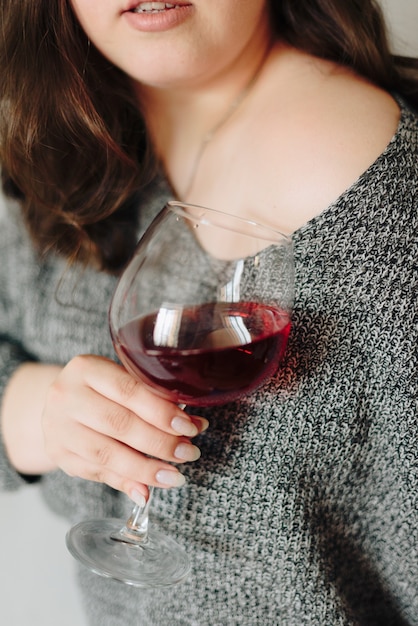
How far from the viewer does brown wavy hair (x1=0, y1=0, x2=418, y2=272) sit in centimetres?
99

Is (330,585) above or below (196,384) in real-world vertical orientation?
below

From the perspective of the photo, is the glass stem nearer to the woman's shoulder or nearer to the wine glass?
the wine glass

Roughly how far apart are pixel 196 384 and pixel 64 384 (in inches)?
9.2

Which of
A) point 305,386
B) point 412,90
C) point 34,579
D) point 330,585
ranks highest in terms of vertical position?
point 412,90

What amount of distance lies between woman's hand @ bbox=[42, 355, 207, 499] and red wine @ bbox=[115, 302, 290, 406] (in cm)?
6

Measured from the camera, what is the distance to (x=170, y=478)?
0.76 metres

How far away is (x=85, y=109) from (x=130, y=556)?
63cm

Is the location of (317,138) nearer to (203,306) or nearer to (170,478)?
(203,306)

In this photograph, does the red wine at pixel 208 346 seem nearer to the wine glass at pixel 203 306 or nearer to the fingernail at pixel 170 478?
the wine glass at pixel 203 306

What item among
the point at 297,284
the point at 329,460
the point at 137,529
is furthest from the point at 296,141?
the point at 137,529

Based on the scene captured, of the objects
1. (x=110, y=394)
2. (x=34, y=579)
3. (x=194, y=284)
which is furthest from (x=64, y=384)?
(x=34, y=579)

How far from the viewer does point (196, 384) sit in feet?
2.21

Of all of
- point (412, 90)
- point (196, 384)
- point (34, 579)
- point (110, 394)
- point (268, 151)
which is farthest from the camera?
point (34, 579)

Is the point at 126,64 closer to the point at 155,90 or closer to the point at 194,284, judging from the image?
the point at 155,90
